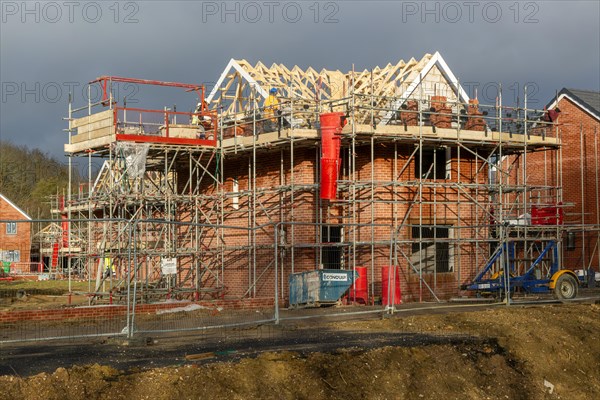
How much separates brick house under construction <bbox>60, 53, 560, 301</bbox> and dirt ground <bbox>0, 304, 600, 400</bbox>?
8.15 m

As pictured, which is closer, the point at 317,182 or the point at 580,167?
the point at 317,182

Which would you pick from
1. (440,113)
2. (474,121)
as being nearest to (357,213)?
(440,113)

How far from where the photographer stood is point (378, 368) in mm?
12648

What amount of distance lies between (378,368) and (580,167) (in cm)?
2638

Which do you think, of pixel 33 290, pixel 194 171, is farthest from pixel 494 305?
pixel 33 290

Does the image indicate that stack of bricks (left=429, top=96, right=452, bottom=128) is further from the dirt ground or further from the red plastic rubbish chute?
the dirt ground

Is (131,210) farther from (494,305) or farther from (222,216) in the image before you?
(494,305)

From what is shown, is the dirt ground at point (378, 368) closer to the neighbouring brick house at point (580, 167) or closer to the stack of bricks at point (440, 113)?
the stack of bricks at point (440, 113)

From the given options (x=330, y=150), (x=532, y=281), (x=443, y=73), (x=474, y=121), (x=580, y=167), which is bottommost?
(x=532, y=281)

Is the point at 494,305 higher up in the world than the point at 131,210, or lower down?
lower down

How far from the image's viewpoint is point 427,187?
2700 centimetres

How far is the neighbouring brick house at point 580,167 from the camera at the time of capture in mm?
35750

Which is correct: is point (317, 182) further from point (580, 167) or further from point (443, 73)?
point (580, 167)

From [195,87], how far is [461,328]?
49.6 ft
